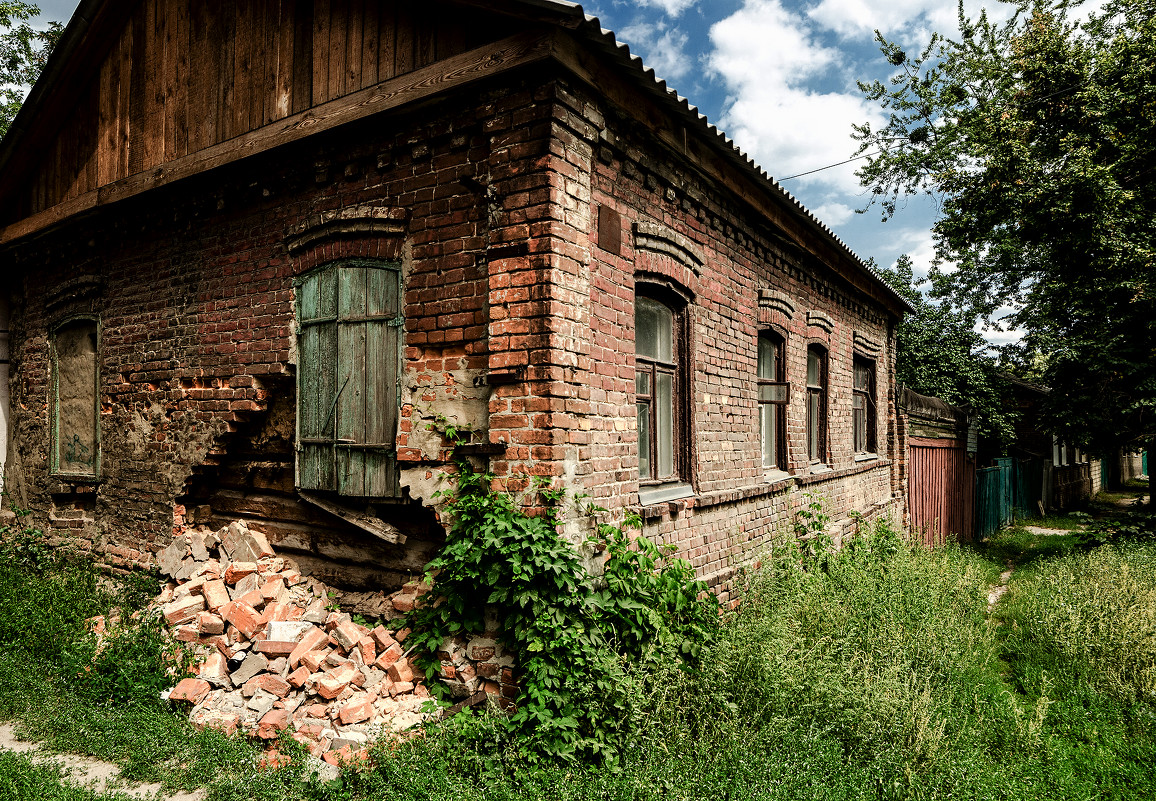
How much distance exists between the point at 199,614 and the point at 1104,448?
42.1 feet

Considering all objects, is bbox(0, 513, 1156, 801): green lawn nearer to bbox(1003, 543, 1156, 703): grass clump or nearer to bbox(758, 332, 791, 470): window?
bbox(1003, 543, 1156, 703): grass clump

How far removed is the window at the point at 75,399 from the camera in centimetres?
730

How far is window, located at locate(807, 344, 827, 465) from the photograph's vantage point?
29.1 feet

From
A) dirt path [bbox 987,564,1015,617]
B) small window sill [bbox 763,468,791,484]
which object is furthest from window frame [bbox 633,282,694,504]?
dirt path [bbox 987,564,1015,617]

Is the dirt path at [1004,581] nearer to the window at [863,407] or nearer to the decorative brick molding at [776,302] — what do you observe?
the window at [863,407]

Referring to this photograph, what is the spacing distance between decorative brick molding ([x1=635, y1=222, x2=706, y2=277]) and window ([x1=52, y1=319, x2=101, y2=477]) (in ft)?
20.7

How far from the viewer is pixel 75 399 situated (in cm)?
747

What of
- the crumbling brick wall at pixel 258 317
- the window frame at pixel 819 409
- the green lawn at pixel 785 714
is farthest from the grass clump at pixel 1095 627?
the crumbling brick wall at pixel 258 317

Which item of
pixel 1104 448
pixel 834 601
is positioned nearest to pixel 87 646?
pixel 834 601

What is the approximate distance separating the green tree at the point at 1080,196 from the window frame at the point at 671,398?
316 inches

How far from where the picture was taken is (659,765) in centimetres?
346

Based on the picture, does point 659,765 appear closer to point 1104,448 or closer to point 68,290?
point 68,290

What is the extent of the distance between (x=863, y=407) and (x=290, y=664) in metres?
9.89

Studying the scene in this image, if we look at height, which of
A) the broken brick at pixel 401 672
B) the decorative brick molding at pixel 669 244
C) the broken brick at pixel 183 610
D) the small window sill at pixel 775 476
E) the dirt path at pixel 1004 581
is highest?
the decorative brick molding at pixel 669 244
